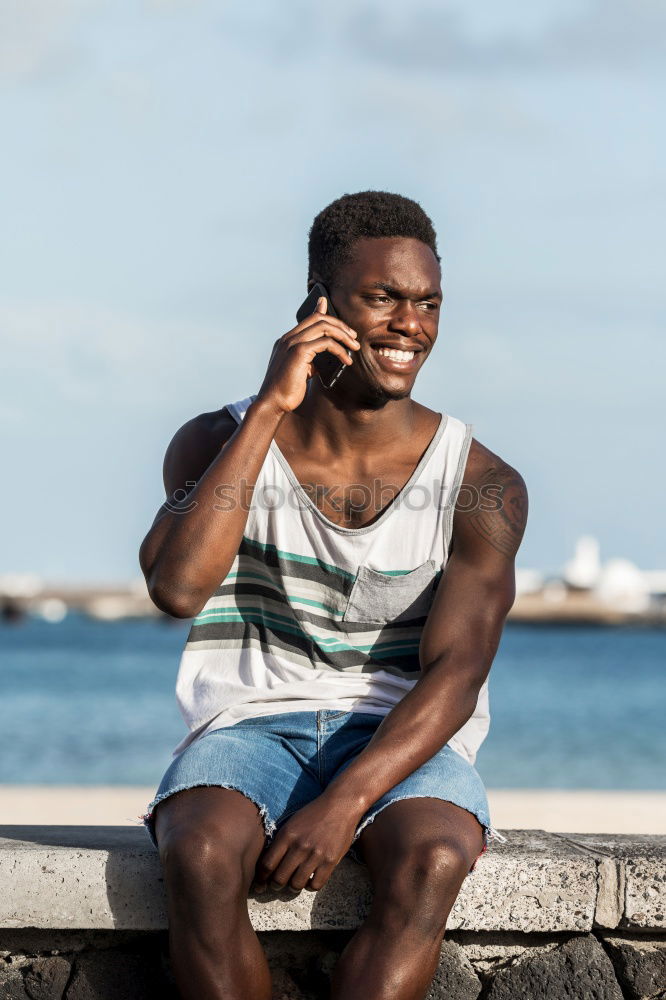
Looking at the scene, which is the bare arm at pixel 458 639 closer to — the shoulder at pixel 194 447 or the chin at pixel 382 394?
the chin at pixel 382 394

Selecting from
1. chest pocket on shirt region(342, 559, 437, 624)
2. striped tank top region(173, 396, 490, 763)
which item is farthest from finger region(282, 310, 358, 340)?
chest pocket on shirt region(342, 559, 437, 624)

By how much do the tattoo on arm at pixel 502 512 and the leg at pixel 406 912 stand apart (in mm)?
777

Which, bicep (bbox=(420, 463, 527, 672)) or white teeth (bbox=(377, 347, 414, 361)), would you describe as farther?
white teeth (bbox=(377, 347, 414, 361))

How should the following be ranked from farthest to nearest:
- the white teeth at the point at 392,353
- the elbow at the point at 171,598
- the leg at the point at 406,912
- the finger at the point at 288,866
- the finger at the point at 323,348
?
the white teeth at the point at 392,353 → the finger at the point at 323,348 → the elbow at the point at 171,598 → the finger at the point at 288,866 → the leg at the point at 406,912

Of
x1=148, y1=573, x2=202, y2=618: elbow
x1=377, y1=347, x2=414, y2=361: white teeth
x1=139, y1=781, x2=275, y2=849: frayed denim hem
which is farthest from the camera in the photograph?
x1=377, y1=347, x2=414, y2=361: white teeth

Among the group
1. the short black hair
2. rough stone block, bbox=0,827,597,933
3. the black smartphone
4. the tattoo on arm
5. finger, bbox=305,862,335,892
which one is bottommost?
rough stone block, bbox=0,827,597,933

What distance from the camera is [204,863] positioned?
8.96ft

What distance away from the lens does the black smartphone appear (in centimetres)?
340

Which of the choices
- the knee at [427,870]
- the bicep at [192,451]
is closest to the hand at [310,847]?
the knee at [427,870]

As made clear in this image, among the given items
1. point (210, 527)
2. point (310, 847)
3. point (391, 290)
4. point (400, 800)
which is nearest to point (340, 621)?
point (210, 527)

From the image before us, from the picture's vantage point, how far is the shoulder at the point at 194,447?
3432 millimetres

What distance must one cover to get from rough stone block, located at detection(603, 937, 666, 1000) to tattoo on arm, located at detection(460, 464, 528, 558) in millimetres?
999

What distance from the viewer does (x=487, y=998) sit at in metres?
3.12

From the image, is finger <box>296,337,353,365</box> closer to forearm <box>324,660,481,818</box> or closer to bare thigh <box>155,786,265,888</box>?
forearm <box>324,660,481,818</box>
